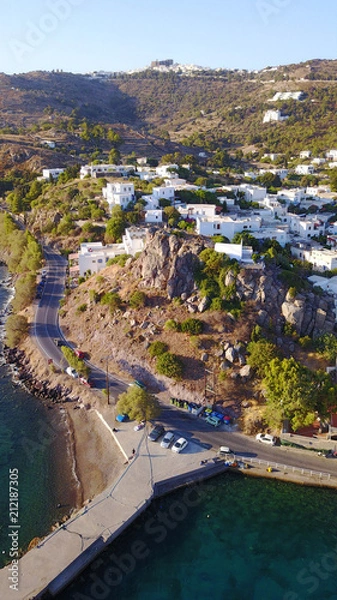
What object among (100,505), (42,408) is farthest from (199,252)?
(100,505)

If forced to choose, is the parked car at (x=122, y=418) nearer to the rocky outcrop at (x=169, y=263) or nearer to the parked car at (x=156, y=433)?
the parked car at (x=156, y=433)

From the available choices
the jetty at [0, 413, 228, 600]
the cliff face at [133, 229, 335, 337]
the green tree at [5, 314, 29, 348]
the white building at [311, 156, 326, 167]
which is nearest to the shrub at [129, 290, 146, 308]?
the cliff face at [133, 229, 335, 337]

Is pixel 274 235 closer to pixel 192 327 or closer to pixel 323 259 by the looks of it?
pixel 323 259

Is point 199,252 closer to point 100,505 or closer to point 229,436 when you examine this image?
point 229,436

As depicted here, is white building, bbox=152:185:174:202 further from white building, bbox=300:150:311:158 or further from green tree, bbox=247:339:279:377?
white building, bbox=300:150:311:158

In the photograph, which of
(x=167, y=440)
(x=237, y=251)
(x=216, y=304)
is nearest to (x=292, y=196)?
(x=237, y=251)


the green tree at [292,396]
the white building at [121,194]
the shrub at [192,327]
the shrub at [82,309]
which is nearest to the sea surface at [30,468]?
the shrub at [82,309]
